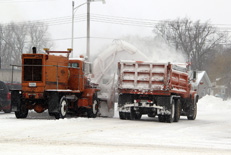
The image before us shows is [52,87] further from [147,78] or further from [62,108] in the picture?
[147,78]

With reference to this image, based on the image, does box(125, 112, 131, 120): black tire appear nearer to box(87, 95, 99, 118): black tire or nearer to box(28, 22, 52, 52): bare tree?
box(87, 95, 99, 118): black tire

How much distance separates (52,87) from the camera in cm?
2173

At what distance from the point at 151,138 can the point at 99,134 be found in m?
1.68

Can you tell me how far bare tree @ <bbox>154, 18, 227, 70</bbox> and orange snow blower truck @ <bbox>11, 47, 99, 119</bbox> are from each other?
184 feet

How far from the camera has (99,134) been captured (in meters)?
15.2

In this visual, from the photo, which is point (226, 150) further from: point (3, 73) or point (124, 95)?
point (3, 73)

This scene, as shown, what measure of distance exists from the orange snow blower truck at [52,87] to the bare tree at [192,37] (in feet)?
184

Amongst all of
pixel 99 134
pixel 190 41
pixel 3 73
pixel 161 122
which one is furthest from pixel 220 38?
pixel 99 134

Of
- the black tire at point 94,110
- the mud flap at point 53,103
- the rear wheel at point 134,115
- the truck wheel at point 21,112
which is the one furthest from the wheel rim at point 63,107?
the rear wheel at point 134,115

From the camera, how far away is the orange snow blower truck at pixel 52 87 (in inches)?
829

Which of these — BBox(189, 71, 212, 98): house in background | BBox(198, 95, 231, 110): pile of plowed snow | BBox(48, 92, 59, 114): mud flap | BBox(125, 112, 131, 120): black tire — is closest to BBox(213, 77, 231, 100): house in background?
BBox(189, 71, 212, 98): house in background

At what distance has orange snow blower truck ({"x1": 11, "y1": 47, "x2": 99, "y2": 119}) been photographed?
69.1 feet

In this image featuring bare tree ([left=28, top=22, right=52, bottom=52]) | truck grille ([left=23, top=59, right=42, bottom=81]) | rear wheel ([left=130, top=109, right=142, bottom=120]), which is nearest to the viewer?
truck grille ([left=23, top=59, right=42, bottom=81])

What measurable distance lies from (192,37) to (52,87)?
60703mm
